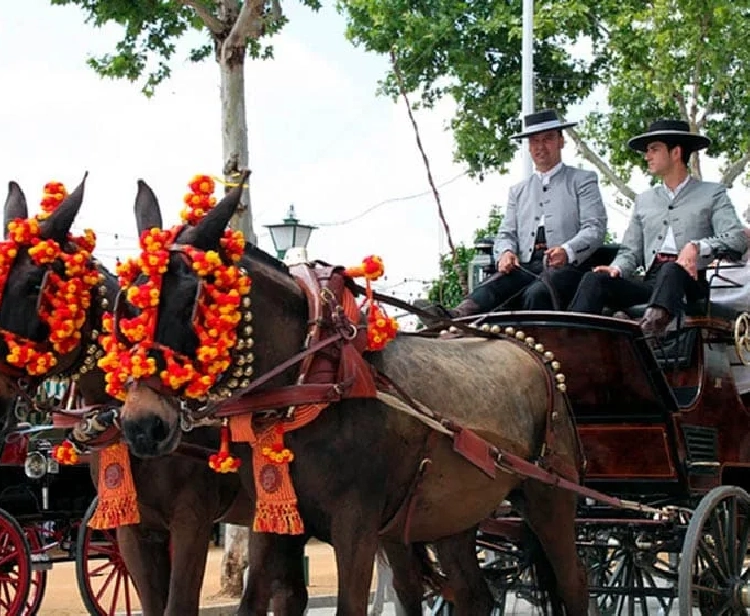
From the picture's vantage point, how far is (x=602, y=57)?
19.4 metres

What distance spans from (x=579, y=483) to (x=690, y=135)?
231cm

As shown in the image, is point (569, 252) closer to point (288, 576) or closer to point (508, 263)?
point (508, 263)

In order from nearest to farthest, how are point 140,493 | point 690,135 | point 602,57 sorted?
point 140,493 → point 690,135 → point 602,57

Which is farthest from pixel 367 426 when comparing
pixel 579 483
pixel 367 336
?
pixel 579 483

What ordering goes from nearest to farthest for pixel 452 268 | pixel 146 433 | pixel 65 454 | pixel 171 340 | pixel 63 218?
pixel 146 433
pixel 171 340
pixel 65 454
pixel 63 218
pixel 452 268

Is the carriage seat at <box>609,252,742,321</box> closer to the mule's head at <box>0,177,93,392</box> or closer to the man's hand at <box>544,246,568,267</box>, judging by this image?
the man's hand at <box>544,246,568,267</box>

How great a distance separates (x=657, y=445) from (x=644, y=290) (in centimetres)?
91

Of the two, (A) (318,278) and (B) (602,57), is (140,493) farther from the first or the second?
(B) (602,57)

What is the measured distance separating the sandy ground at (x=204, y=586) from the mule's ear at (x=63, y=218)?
5.98 meters

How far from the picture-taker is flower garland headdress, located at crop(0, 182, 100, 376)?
581 centimetres

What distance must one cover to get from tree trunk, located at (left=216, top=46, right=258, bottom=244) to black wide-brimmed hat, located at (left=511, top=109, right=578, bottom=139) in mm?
4234

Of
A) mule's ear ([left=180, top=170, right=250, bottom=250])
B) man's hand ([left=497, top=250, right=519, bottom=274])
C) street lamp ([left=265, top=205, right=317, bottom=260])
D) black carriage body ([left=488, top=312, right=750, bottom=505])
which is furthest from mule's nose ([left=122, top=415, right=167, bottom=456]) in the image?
street lamp ([left=265, top=205, right=317, bottom=260])

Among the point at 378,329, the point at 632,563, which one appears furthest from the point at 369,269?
the point at 632,563

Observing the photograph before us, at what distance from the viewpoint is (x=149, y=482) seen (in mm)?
6207
